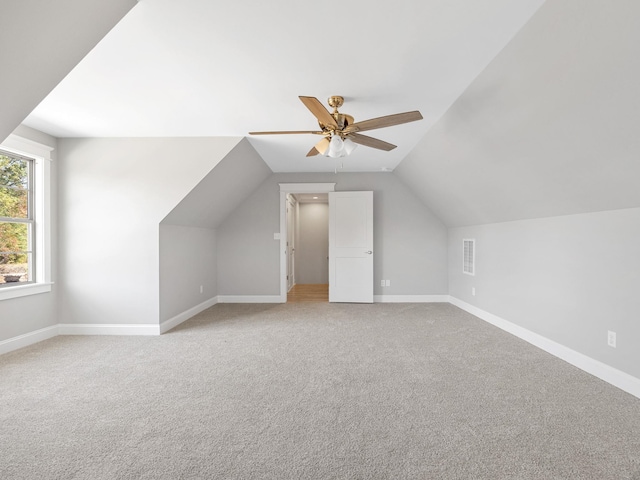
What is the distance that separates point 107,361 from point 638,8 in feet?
14.5

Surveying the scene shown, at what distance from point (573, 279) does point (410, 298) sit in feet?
10.1

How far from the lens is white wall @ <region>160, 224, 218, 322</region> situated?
173 inches

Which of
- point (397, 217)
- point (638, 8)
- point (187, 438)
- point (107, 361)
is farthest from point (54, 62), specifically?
point (397, 217)

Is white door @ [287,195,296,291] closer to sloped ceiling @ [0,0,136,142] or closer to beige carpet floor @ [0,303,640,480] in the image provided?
beige carpet floor @ [0,303,640,480]

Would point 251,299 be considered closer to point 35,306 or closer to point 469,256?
point 35,306

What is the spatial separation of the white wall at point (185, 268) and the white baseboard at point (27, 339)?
4.05ft

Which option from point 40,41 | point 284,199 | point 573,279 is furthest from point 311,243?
point 40,41

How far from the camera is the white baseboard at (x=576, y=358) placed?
2.59 metres

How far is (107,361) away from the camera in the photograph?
3318 mm

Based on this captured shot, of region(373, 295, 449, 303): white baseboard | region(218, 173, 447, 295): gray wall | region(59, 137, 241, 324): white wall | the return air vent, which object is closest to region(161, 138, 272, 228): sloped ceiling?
region(59, 137, 241, 324): white wall

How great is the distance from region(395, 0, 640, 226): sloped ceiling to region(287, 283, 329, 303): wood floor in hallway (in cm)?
351

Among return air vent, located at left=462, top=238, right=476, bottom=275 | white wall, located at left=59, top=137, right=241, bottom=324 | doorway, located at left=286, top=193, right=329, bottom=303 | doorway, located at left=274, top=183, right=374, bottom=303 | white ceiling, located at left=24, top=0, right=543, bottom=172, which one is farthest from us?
doorway, located at left=286, top=193, right=329, bottom=303

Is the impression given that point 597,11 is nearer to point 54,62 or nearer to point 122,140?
point 54,62

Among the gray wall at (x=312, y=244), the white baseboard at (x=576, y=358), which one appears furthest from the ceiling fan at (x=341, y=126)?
the gray wall at (x=312, y=244)
